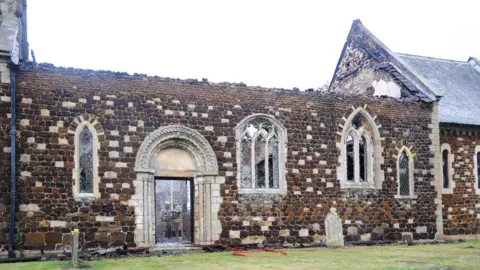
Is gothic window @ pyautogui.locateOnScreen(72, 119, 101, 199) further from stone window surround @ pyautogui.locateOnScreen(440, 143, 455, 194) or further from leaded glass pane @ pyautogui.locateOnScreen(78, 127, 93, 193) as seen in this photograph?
stone window surround @ pyautogui.locateOnScreen(440, 143, 455, 194)

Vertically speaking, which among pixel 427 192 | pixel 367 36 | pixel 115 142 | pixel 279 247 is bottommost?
pixel 279 247

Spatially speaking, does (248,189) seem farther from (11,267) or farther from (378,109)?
(11,267)

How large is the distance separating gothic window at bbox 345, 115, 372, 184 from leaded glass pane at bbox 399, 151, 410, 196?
1.50 m

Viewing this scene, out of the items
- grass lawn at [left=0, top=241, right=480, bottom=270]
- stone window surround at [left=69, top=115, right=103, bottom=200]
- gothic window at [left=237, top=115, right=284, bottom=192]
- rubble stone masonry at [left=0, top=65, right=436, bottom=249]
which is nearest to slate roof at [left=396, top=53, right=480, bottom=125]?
rubble stone masonry at [left=0, top=65, right=436, bottom=249]

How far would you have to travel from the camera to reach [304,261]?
14.6 metres

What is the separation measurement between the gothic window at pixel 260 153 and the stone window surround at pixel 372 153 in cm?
236

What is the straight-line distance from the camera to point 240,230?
1964 cm

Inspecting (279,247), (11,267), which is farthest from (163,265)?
(279,247)

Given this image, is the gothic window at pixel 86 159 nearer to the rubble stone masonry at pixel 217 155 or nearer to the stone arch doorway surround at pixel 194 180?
the rubble stone masonry at pixel 217 155

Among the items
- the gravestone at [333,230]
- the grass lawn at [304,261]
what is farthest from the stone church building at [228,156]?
the grass lawn at [304,261]

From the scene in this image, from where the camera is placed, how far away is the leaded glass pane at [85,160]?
18.0 m

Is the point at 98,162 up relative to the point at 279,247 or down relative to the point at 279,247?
up

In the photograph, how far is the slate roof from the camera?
24938 millimetres

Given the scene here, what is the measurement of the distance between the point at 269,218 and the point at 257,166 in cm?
182
